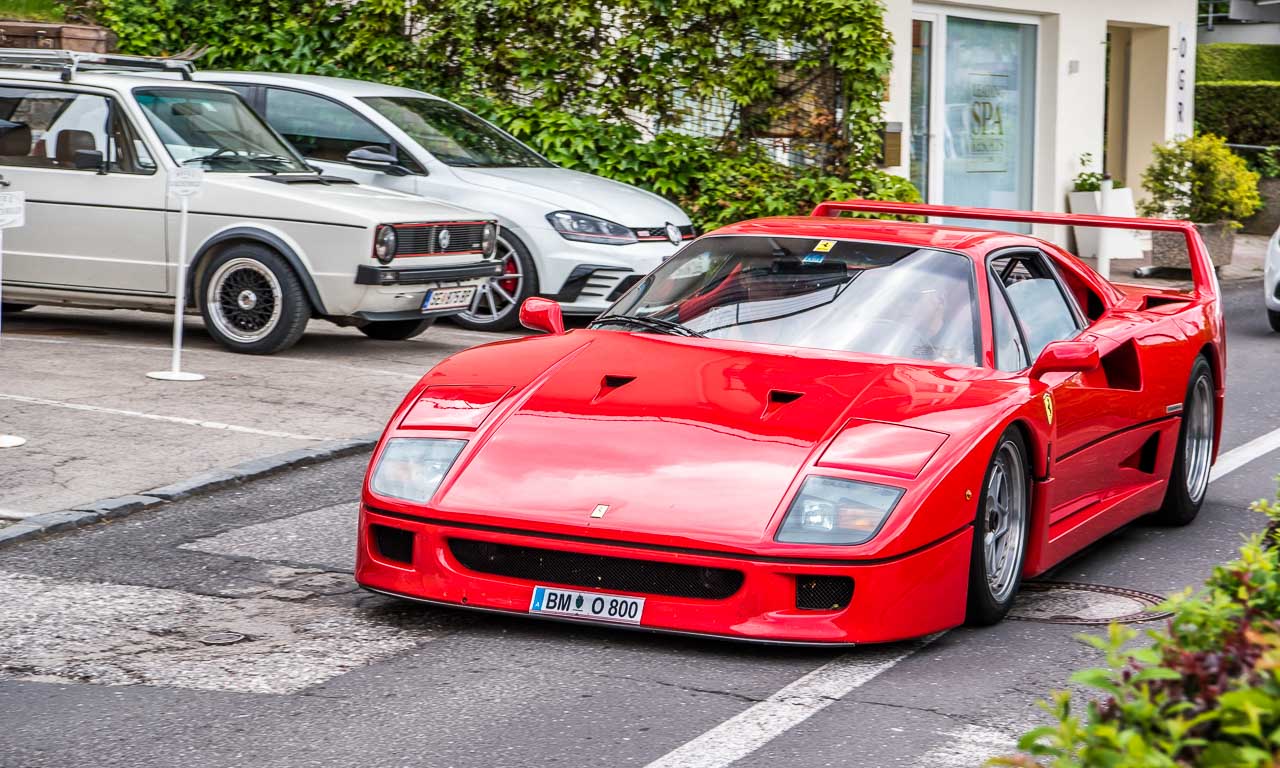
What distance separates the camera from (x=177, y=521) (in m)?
6.69

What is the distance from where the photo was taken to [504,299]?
1270cm

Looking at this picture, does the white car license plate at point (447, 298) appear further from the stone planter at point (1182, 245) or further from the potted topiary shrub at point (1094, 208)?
the potted topiary shrub at point (1094, 208)

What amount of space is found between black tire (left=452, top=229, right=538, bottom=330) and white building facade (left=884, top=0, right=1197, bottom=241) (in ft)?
23.2

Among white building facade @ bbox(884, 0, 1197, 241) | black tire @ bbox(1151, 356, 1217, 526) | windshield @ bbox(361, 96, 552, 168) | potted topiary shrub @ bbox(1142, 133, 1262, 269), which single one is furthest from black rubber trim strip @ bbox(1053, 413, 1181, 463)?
potted topiary shrub @ bbox(1142, 133, 1262, 269)

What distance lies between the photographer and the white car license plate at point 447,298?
11.2 m

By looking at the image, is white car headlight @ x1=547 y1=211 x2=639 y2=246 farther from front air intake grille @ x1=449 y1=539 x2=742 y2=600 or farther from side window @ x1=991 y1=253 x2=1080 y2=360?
front air intake grille @ x1=449 y1=539 x2=742 y2=600

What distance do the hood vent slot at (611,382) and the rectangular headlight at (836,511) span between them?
84 cm

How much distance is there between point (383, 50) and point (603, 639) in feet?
39.5

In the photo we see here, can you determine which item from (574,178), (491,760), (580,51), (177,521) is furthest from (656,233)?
(491,760)

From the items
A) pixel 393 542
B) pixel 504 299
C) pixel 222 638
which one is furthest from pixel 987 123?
pixel 222 638

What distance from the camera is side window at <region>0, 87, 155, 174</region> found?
1111 cm

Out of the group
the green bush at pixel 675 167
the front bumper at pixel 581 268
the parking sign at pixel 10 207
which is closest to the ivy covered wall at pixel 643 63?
the green bush at pixel 675 167

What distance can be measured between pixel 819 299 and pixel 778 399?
2.74ft

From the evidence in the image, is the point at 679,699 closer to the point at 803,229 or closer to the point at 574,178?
the point at 803,229
